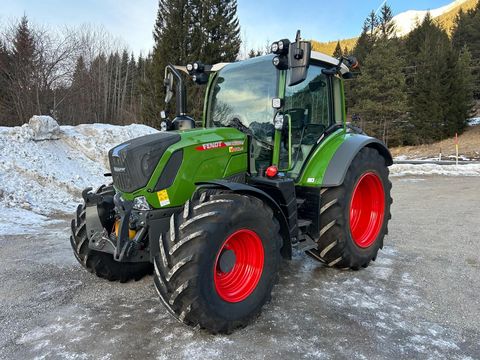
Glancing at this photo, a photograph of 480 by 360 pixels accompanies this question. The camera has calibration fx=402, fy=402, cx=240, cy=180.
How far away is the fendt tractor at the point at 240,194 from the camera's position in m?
2.91

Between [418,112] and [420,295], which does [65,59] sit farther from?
[418,112]

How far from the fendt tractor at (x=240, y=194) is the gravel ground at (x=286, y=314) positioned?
221 mm

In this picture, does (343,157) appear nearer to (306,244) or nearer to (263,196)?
(306,244)

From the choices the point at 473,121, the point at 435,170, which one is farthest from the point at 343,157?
the point at 473,121

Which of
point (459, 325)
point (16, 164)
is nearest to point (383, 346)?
point (459, 325)

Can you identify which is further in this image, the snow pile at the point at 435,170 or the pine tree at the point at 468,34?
the pine tree at the point at 468,34

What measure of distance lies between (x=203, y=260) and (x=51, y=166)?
27.3ft

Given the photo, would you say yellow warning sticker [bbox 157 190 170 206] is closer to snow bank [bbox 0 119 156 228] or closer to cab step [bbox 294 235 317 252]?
cab step [bbox 294 235 317 252]

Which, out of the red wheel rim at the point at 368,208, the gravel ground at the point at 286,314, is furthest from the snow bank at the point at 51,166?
the red wheel rim at the point at 368,208

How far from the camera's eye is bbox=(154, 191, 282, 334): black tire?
2771 millimetres

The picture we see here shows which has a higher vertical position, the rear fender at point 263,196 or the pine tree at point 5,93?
the pine tree at point 5,93

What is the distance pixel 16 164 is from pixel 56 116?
14051 mm

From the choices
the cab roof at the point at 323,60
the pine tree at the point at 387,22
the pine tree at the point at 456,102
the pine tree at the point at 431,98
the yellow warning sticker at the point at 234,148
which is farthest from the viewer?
the pine tree at the point at 387,22

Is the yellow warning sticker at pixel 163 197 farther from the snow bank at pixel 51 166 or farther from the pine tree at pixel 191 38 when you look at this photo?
the pine tree at pixel 191 38
